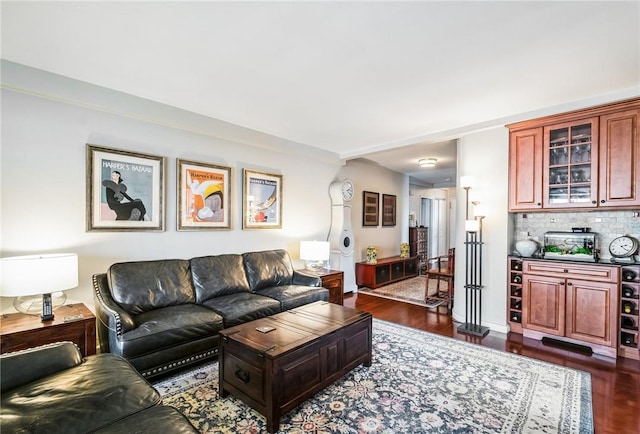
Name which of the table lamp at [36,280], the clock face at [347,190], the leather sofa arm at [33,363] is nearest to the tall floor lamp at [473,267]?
the clock face at [347,190]

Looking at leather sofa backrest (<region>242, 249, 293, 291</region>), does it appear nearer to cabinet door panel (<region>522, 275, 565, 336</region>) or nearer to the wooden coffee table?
the wooden coffee table

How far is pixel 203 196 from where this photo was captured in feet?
12.1

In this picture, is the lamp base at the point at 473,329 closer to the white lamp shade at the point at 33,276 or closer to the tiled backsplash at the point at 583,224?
the tiled backsplash at the point at 583,224

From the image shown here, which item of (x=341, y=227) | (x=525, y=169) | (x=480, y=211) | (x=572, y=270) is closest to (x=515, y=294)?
(x=572, y=270)

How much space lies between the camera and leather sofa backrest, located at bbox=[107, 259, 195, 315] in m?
2.73

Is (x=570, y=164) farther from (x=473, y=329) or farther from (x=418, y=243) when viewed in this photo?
(x=418, y=243)

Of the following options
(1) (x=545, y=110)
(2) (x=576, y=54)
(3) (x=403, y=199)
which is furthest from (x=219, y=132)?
(3) (x=403, y=199)

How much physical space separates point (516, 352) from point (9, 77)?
205 inches

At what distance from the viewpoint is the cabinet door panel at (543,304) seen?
3.25 meters

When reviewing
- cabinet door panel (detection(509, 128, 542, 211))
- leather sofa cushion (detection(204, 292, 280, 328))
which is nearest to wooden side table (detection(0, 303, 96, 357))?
leather sofa cushion (detection(204, 292, 280, 328))

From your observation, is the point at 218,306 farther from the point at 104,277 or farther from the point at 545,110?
the point at 545,110

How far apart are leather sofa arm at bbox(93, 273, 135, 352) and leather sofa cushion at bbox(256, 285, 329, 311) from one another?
145 centimetres

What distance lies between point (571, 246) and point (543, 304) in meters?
0.79

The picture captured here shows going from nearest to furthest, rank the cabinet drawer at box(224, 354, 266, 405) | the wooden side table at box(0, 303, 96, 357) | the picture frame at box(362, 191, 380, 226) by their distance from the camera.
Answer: the cabinet drawer at box(224, 354, 266, 405), the wooden side table at box(0, 303, 96, 357), the picture frame at box(362, 191, 380, 226)
